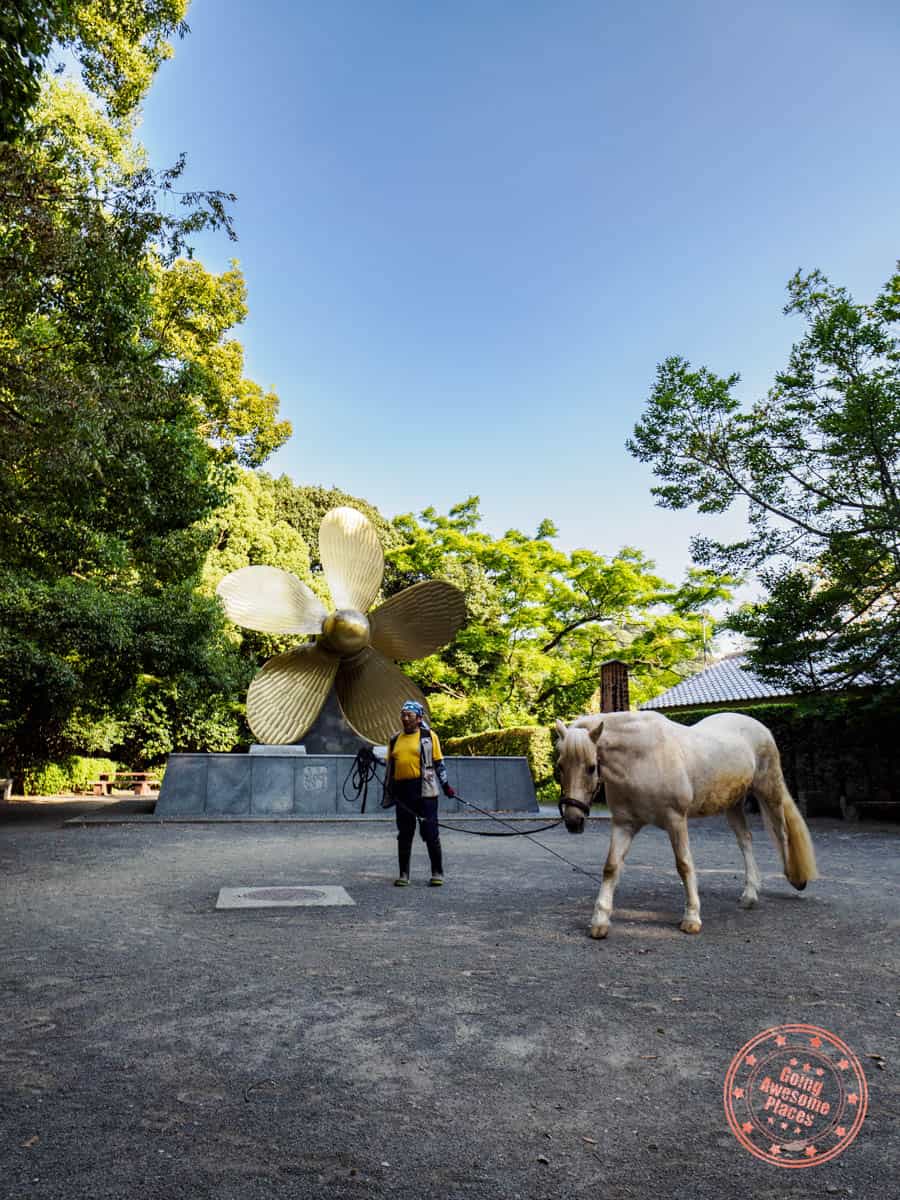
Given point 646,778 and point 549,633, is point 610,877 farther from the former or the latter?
point 549,633

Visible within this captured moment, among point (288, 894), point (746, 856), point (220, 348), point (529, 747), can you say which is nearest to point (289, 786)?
point (529, 747)

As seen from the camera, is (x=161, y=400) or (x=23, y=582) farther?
(x=23, y=582)

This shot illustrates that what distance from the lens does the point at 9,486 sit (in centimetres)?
947

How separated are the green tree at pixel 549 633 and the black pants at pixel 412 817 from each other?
18.9 meters

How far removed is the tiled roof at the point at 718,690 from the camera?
2206cm

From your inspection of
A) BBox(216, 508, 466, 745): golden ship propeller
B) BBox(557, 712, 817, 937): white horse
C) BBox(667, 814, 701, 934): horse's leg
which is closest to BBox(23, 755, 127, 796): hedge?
BBox(216, 508, 466, 745): golden ship propeller

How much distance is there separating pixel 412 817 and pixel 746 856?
9.46ft

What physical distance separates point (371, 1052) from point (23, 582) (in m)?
11.6

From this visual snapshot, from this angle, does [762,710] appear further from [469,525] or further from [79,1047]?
[79,1047]

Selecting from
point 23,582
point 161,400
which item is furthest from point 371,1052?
point 23,582

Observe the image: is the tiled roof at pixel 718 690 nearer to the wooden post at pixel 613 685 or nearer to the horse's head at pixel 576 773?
the wooden post at pixel 613 685

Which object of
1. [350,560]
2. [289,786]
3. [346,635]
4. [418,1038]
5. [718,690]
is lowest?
[418,1038]

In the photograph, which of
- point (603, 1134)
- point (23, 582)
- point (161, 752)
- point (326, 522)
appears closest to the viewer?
point (603, 1134)

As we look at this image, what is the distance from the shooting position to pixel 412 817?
755 cm
